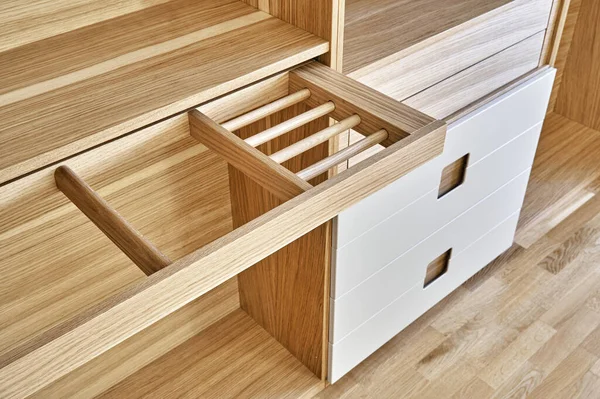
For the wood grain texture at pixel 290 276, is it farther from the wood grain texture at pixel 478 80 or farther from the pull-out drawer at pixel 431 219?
the wood grain texture at pixel 478 80

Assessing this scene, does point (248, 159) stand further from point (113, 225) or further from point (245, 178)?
point (245, 178)

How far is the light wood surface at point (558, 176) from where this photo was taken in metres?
1.82

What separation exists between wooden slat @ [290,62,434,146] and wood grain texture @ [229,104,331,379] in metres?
0.06

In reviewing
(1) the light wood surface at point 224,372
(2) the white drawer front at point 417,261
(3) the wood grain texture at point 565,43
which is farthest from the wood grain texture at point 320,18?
(3) the wood grain texture at point 565,43

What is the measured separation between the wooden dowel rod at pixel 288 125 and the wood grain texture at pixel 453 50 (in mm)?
133

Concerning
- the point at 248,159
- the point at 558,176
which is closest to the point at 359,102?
the point at 248,159

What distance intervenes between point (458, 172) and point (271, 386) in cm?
58

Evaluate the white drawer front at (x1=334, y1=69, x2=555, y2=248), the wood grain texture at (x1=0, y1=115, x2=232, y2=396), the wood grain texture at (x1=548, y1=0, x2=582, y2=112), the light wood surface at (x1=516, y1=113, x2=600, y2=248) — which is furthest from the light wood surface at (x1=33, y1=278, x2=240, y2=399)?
the wood grain texture at (x1=548, y1=0, x2=582, y2=112)

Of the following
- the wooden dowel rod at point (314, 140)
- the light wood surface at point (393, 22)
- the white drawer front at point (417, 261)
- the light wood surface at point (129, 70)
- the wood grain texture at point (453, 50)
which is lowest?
the white drawer front at point (417, 261)

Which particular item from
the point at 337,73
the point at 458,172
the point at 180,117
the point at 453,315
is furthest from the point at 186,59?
the point at 453,315

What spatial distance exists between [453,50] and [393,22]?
0.13 metres

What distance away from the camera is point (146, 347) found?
137 centimetres

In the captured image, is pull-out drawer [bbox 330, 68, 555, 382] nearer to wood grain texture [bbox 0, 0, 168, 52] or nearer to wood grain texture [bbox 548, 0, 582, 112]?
wood grain texture [bbox 0, 0, 168, 52]

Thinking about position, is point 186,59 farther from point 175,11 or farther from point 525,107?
point 525,107
